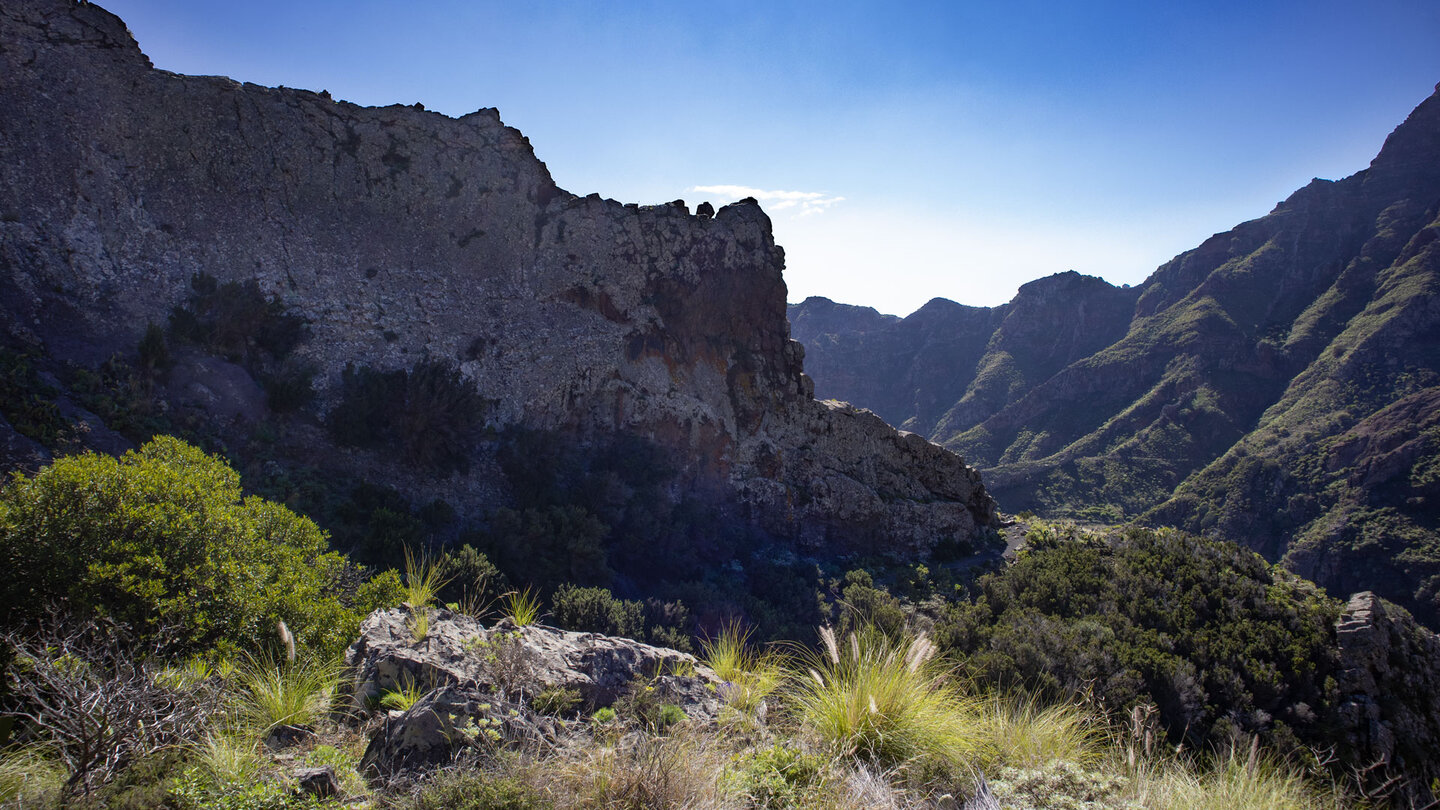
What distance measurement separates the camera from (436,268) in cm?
1959

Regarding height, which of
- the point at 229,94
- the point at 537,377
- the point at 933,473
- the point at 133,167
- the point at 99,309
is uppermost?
the point at 229,94

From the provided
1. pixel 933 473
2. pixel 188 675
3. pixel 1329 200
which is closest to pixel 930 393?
pixel 1329 200

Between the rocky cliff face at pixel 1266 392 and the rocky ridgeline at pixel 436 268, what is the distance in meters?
28.7

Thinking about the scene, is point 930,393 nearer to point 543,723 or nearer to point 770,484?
point 770,484

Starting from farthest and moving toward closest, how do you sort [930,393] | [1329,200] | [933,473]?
1. [930,393]
2. [1329,200]
3. [933,473]

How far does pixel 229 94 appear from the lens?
1670 cm

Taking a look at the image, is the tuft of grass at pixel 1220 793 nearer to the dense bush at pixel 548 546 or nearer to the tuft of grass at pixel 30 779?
the tuft of grass at pixel 30 779

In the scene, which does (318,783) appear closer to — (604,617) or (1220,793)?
(1220,793)

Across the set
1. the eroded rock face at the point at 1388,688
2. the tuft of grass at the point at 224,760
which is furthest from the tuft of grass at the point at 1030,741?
the eroded rock face at the point at 1388,688

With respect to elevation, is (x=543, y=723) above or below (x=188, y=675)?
below

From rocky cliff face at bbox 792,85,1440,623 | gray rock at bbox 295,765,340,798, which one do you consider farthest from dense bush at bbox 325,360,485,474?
rocky cliff face at bbox 792,85,1440,623

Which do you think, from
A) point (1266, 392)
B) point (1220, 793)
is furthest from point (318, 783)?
point (1266, 392)

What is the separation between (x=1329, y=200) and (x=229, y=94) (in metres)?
107

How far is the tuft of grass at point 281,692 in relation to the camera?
14.9 feet
